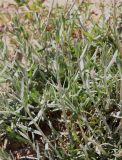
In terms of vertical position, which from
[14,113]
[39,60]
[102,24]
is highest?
[102,24]

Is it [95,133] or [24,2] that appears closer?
[95,133]

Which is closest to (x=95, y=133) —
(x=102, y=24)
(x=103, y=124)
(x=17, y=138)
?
(x=103, y=124)

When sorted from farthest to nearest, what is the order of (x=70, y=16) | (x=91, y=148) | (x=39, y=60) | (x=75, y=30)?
(x=75, y=30) < (x=70, y=16) < (x=39, y=60) < (x=91, y=148)

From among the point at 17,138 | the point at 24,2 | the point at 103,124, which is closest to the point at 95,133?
the point at 103,124

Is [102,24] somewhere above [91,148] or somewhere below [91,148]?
above

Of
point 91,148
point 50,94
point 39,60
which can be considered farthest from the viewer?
point 39,60

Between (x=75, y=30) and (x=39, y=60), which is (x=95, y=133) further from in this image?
(x=75, y=30)
